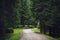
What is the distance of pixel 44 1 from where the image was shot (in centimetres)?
3334

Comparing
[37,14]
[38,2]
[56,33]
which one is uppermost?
[38,2]

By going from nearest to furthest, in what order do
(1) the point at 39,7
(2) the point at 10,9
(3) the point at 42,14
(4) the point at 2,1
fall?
(4) the point at 2,1 → (2) the point at 10,9 → (3) the point at 42,14 → (1) the point at 39,7

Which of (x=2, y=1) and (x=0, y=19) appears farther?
(x=2, y=1)

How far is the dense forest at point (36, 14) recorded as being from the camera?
58.7 ft

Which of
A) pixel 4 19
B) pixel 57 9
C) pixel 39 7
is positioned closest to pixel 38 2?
pixel 39 7

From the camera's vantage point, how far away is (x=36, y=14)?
36969 mm

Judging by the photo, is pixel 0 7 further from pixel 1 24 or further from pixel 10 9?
pixel 10 9

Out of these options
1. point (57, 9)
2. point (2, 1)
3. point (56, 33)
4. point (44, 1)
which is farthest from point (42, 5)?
point (2, 1)

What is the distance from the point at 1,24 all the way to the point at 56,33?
501 inches

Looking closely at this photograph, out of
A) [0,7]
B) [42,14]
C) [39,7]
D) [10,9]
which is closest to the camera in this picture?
[0,7]

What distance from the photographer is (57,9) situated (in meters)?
19.8

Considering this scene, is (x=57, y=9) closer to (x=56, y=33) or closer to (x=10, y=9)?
(x=10, y=9)

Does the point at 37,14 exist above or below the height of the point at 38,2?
below

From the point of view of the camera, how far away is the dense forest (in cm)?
1791
